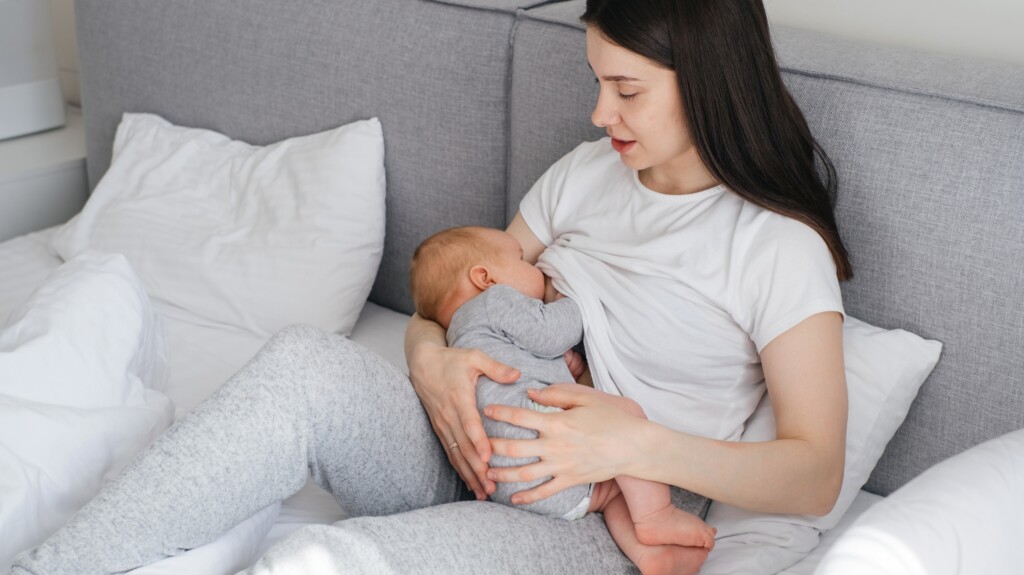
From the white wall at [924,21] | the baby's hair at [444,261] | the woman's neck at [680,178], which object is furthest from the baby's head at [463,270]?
the white wall at [924,21]

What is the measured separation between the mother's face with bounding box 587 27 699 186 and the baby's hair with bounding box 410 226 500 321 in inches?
10.1

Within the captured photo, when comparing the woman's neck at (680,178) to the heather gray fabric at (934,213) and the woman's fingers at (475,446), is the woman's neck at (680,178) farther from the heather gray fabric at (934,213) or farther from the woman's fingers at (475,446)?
the woman's fingers at (475,446)

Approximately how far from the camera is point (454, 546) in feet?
3.73

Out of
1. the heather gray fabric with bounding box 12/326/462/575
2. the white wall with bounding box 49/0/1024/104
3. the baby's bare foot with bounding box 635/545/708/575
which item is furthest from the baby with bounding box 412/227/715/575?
the white wall with bounding box 49/0/1024/104

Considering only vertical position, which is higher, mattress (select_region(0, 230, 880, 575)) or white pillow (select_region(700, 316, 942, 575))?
white pillow (select_region(700, 316, 942, 575))

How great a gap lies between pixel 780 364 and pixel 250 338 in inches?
42.2

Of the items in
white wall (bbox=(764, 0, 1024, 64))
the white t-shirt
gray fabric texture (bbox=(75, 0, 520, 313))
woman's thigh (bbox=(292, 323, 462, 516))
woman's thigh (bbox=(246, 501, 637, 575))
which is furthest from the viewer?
gray fabric texture (bbox=(75, 0, 520, 313))

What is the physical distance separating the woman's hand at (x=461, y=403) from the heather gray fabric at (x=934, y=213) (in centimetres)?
54

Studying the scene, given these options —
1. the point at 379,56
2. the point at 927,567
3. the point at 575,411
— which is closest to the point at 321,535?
the point at 575,411

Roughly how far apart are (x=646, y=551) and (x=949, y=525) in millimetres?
456

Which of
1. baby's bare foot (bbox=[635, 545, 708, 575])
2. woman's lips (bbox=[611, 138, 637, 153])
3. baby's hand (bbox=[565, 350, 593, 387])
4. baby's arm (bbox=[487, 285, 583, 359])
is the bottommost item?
baby's bare foot (bbox=[635, 545, 708, 575])

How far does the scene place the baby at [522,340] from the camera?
124 centimetres

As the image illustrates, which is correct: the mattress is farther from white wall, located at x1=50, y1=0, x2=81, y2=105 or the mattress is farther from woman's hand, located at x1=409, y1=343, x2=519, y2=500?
white wall, located at x1=50, y1=0, x2=81, y2=105

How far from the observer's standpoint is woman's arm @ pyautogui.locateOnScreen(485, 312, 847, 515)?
1217mm
